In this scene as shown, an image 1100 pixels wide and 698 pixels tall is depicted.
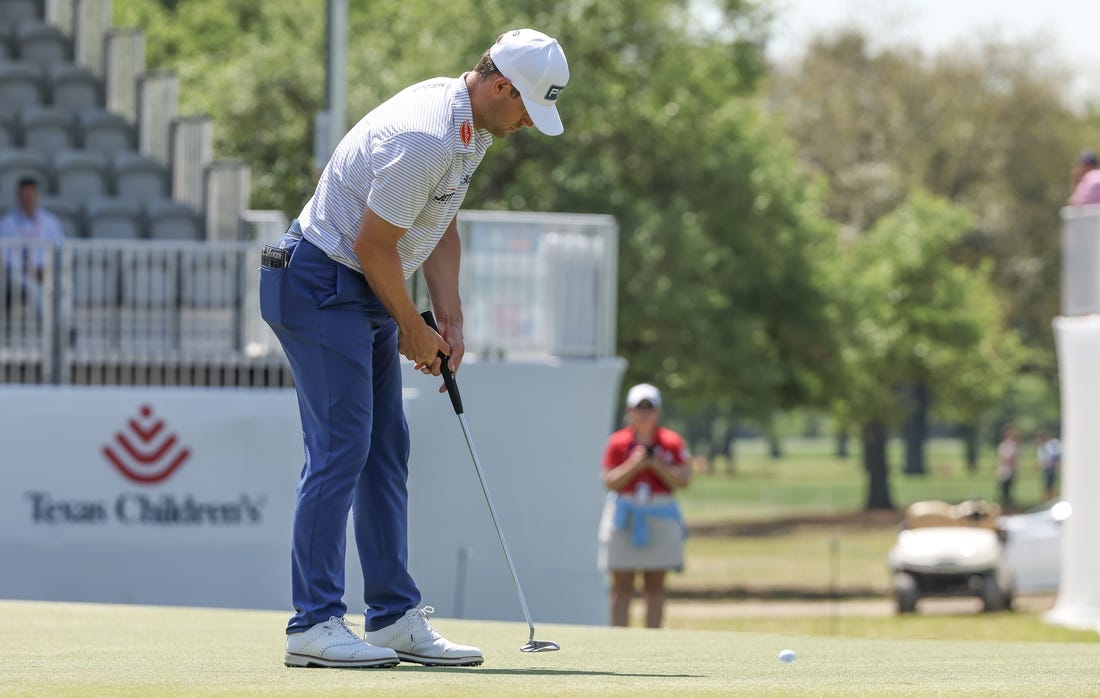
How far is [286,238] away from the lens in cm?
601

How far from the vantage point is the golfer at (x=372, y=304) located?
18.7 ft

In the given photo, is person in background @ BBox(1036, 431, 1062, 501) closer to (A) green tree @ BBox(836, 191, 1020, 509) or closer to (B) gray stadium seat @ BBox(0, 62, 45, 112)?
(A) green tree @ BBox(836, 191, 1020, 509)

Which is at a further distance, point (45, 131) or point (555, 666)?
point (45, 131)

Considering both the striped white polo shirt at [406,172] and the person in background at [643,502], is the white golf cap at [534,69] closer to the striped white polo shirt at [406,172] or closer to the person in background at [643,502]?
the striped white polo shirt at [406,172]

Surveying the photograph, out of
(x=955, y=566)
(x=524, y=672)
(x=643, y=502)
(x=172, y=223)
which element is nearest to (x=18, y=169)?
(x=172, y=223)

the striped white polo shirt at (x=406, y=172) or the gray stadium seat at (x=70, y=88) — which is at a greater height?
the gray stadium seat at (x=70, y=88)

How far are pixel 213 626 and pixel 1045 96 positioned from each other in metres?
41.0

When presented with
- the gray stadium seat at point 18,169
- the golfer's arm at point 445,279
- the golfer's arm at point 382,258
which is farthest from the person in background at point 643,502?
the golfer's arm at point 382,258

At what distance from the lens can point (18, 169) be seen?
58.8 feet

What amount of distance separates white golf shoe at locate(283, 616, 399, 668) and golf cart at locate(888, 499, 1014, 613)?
54.8ft

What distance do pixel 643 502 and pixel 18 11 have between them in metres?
10.7

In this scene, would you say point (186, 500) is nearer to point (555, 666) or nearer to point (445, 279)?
point (445, 279)

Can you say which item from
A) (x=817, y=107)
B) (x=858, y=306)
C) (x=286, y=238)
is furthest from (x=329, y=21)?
(x=817, y=107)

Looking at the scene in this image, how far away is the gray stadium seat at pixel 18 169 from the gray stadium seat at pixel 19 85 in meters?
1.27
